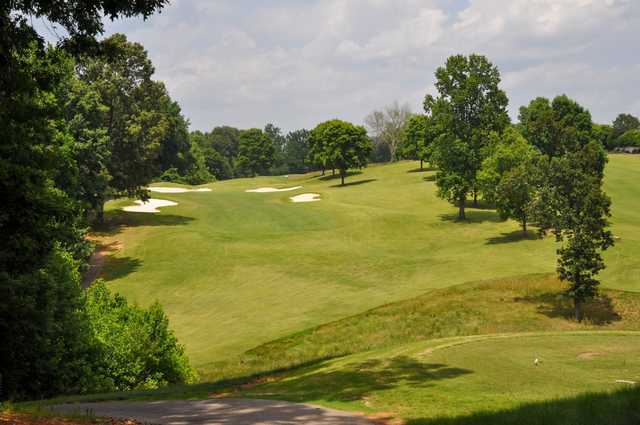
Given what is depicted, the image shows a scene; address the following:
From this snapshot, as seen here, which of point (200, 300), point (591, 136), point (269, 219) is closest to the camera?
point (200, 300)

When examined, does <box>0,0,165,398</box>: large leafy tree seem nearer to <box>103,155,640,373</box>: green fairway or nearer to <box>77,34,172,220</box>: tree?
<box>103,155,640,373</box>: green fairway

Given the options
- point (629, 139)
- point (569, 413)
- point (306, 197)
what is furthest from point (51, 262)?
point (629, 139)

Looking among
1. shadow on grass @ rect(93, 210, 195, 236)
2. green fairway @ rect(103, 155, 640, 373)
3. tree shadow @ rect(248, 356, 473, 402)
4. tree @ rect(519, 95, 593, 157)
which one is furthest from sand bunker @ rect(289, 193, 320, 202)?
tree shadow @ rect(248, 356, 473, 402)

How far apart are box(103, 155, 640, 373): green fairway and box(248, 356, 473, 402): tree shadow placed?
11189mm

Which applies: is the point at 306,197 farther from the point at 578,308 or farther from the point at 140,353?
the point at 140,353

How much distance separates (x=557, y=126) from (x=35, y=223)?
77979mm

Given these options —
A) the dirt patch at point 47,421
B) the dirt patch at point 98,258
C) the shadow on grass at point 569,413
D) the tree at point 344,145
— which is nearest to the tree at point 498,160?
the dirt patch at point 98,258

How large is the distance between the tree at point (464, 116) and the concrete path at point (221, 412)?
56.3 meters

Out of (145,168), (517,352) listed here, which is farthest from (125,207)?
(517,352)

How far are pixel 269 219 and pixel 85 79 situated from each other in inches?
1026

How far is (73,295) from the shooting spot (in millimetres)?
29172

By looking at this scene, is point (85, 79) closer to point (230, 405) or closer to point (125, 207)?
point (125, 207)

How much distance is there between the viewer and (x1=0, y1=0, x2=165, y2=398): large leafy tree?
1656cm

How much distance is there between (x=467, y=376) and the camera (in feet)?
63.5
